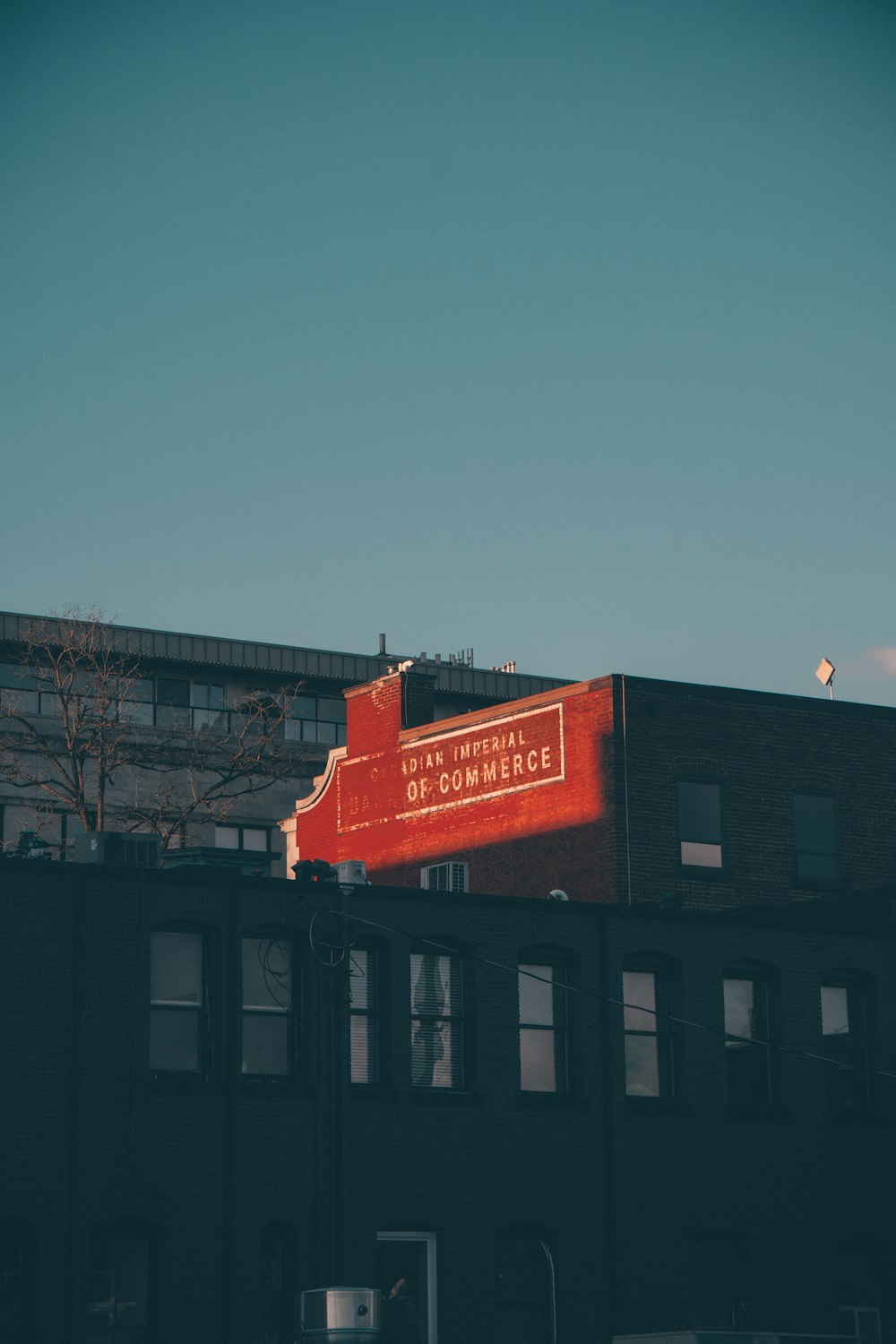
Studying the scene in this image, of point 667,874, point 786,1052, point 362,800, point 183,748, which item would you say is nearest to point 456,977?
point 786,1052

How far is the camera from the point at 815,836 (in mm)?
42500

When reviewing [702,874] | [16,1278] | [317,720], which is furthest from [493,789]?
[317,720]

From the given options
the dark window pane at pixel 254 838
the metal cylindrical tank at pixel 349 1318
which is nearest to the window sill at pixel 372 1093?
the metal cylindrical tank at pixel 349 1318

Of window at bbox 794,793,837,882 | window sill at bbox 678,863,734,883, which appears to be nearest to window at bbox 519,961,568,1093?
window sill at bbox 678,863,734,883

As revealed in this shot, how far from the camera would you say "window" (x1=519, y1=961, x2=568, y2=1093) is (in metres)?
31.9

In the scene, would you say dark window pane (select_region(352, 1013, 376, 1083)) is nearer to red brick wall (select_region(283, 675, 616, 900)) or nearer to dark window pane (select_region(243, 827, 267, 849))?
red brick wall (select_region(283, 675, 616, 900))

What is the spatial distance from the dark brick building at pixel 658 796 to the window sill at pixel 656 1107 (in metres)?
6.98

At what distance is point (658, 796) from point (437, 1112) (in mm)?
11833

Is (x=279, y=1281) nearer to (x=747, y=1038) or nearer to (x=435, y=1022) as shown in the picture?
(x=435, y=1022)

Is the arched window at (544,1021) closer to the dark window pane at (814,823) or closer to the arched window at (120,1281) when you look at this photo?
the arched window at (120,1281)

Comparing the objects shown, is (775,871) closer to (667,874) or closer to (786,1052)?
(667,874)

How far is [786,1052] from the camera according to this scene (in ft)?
111

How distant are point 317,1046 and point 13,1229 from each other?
204 inches

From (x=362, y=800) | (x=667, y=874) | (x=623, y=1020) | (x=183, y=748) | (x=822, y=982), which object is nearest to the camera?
(x=623, y=1020)
